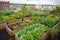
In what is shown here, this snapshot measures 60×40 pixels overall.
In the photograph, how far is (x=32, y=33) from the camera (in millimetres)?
4570

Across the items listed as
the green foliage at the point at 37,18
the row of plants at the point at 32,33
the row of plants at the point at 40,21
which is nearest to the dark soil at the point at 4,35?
the row of plants at the point at 40,21

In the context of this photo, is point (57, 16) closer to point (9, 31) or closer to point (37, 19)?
point (37, 19)

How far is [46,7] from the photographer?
791 cm

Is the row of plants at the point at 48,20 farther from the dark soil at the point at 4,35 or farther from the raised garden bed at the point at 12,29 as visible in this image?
the dark soil at the point at 4,35

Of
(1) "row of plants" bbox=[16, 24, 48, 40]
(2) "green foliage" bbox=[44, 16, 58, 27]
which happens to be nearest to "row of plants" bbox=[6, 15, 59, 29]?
(2) "green foliage" bbox=[44, 16, 58, 27]

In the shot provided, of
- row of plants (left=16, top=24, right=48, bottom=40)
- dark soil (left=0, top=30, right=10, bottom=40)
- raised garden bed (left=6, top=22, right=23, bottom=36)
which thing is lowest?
dark soil (left=0, top=30, right=10, bottom=40)

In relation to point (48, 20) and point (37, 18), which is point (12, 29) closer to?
point (37, 18)

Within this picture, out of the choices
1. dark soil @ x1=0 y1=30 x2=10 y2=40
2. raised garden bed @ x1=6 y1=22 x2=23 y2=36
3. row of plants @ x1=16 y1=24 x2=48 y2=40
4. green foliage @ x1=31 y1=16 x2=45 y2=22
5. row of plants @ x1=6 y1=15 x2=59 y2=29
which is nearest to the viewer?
row of plants @ x1=16 y1=24 x2=48 y2=40

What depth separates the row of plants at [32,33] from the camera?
436 cm

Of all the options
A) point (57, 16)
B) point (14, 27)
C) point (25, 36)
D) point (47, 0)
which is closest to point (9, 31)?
point (14, 27)

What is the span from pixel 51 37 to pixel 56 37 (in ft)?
0.48

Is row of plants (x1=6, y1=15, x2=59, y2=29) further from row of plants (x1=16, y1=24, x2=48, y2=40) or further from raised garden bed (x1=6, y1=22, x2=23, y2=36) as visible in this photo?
row of plants (x1=16, y1=24, x2=48, y2=40)

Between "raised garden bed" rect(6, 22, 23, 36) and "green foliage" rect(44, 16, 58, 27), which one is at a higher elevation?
"green foliage" rect(44, 16, 58, 27)

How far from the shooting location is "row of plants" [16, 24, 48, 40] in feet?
14.3
